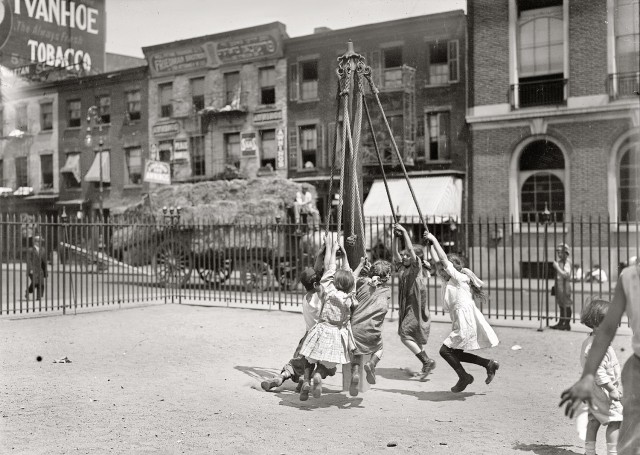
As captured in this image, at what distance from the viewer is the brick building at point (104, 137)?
3519 cm

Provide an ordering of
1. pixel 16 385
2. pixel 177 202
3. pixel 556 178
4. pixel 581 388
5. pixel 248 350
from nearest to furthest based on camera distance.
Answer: pixel 581 388 → pixel 16 385 → pixel 248 350 → pixel 177 202 → pixel 556 178

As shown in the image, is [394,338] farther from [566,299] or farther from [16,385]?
[16,385]

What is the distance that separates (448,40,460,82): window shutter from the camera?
85.3 ft

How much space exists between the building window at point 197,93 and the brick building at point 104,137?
119 inches

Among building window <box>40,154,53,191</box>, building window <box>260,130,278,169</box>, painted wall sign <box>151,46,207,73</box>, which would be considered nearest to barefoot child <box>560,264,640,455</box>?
building window <box>260,130,278,169</box>

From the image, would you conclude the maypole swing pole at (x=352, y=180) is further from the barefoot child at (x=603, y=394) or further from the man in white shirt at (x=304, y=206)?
the man in white shirt at (x=304, y=206)

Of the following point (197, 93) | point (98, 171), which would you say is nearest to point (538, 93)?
point (197, 93)

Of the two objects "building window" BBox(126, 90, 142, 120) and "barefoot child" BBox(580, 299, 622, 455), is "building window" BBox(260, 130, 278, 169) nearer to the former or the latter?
"building window" BBox(126, 90, 142, 120)

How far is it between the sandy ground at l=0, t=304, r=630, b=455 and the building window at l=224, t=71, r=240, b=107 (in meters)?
22.6

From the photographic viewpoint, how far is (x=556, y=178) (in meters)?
22.6

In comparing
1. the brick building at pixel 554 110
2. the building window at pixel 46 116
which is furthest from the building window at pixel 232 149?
the brick building at pixel 554 110

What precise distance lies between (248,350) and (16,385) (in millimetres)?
3269

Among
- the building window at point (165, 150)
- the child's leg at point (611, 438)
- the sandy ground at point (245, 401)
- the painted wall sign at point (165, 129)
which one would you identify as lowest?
the sandy ground at point (245, 401)

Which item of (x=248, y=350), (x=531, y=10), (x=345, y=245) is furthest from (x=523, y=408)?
(x=531, y=10)
